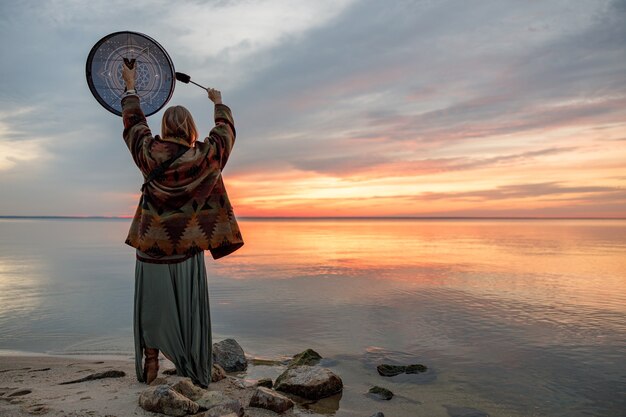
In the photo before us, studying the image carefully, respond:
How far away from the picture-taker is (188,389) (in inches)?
176

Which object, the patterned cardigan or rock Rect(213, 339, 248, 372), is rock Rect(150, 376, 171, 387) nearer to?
the patterned cardigan

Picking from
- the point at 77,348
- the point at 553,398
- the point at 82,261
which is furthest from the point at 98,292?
the point at 553,398

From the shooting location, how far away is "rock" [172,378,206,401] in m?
4.40

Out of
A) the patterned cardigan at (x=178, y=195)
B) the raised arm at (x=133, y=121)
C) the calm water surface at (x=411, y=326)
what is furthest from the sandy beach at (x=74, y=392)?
the raised arm at (x=133, y=121)

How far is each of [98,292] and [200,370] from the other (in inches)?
504

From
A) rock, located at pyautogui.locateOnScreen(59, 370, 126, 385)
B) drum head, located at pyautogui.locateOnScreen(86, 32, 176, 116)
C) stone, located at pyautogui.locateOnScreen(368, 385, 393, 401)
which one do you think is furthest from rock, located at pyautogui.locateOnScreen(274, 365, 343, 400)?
drum head, located at pyautogui.locateOnScreen(86, 32, 176, 116)

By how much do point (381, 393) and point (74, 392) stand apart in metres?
3.74

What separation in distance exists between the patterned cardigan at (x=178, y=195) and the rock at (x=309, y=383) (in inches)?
82.4

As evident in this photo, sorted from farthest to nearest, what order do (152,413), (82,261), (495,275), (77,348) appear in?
(82,261)
(495,275)
(77,348)
(152,413)

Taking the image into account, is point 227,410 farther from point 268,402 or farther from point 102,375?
point 102,375

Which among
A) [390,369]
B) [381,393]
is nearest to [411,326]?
[390,369]

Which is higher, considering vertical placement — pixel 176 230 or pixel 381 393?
pixel 176 230

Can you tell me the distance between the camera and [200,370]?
4910 millimetres

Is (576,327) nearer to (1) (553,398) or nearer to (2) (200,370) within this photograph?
(1) (553,398)
